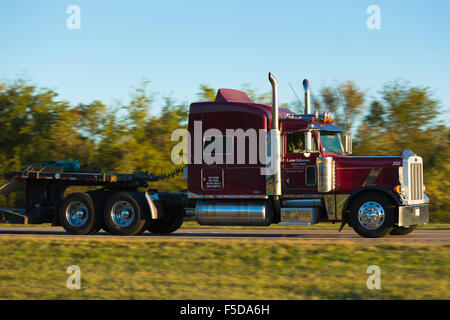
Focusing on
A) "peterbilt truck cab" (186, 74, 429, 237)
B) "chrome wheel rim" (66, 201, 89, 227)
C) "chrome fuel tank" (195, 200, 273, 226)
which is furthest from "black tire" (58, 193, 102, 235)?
"chrome fuel tank" (195, 200, 273, 226)

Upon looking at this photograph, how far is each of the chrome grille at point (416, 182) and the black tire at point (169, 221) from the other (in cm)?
631

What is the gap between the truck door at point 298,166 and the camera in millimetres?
16172

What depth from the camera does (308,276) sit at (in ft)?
36.2

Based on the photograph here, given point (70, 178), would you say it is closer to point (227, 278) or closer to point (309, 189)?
→ point (309, 189)

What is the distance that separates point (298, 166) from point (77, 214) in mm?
6005

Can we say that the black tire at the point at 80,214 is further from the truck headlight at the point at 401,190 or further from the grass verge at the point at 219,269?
the truck headlight at the point at 401,190

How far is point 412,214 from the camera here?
15.7 meters

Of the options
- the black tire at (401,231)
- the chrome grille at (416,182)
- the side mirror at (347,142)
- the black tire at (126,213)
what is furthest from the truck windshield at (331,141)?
the black tire at (126,213)

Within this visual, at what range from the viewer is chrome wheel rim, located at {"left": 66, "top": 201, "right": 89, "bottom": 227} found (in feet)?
58.0

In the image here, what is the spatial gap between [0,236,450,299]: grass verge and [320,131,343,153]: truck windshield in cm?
297

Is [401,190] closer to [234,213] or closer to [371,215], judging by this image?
[371,215]

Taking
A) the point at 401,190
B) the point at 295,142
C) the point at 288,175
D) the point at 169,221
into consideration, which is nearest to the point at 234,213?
the point at 288,175

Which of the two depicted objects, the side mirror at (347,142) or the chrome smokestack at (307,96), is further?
the chrome smokestack at (307,96)
